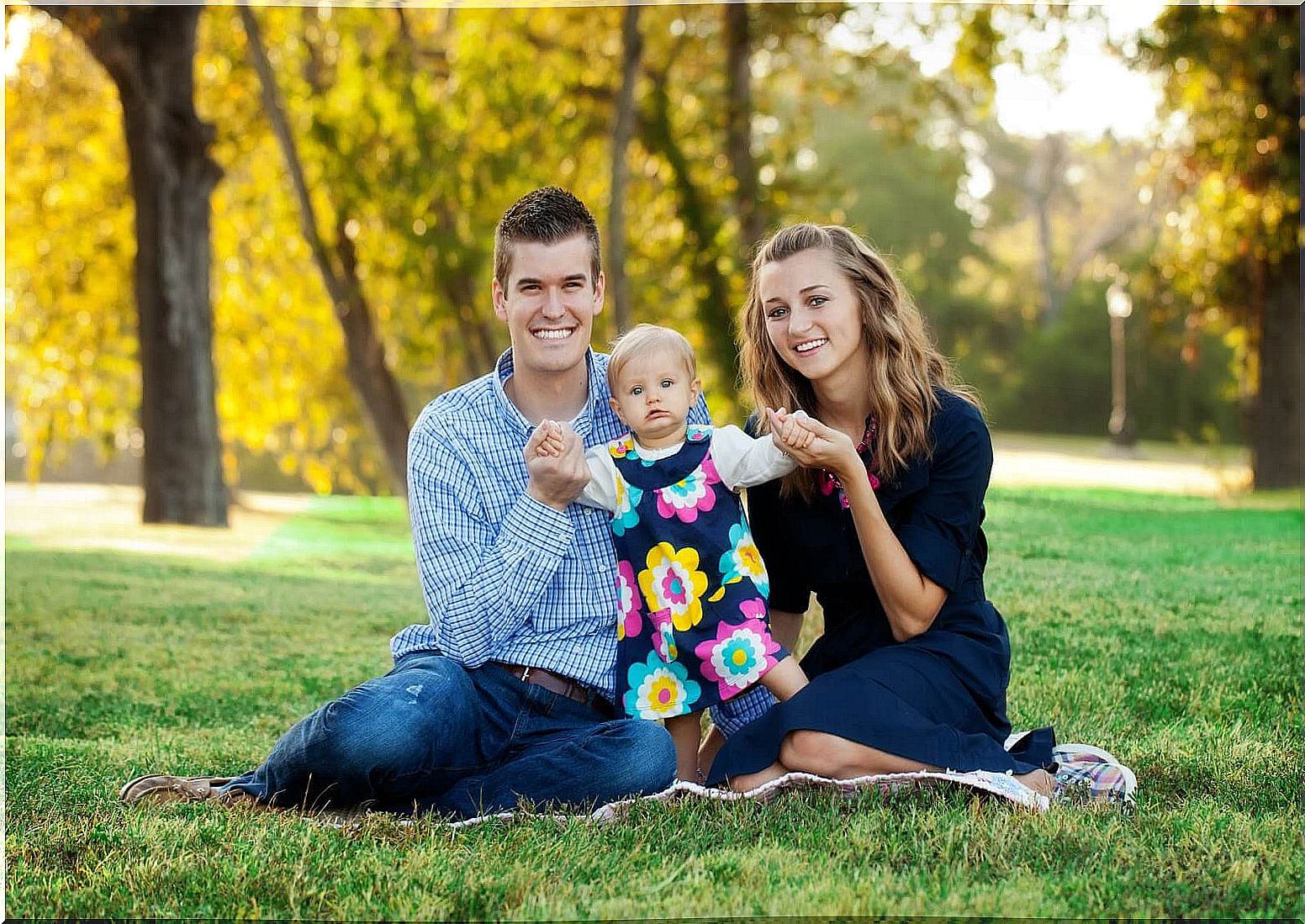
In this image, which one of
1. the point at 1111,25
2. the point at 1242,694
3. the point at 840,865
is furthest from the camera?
the point at 1111,25

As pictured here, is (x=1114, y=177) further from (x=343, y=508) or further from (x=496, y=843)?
(x=496, y=843)

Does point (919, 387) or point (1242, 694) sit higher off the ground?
point (919, 387)

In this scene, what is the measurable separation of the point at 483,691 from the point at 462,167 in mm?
10411

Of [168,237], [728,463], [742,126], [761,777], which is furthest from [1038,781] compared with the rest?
[742,126]

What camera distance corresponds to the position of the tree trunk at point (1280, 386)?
12.2 meters

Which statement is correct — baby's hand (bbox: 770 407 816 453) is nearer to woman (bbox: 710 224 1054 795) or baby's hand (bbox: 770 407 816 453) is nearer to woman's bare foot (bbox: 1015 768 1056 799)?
woman (bbox: 710 224 1054 795)

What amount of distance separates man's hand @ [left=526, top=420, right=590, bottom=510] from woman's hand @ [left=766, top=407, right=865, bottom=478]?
0.44 meters

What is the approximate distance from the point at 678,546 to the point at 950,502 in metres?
0.64

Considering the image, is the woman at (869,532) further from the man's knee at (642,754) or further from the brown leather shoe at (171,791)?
the brown leather shoe at (171,791)

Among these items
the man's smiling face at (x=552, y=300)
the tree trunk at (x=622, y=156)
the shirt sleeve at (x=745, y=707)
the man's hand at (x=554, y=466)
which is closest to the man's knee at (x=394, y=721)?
the man's hand at (x=554, y=466)

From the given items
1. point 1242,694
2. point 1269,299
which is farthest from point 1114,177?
point 1242,694

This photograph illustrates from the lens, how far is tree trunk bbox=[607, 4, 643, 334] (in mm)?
11633

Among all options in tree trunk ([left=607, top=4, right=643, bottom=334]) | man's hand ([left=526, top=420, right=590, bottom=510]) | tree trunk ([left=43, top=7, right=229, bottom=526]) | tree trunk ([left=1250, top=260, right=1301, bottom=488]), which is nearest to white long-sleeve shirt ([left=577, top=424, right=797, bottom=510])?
man's hand ([left=526, top=420, right=590, bottom=510])

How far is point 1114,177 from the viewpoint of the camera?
3503 centimetres
